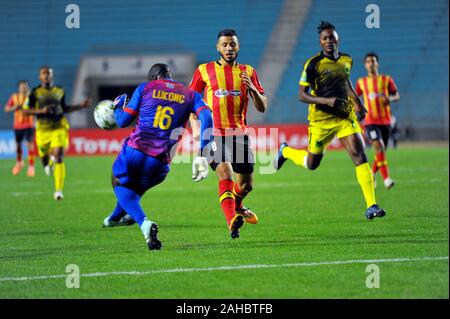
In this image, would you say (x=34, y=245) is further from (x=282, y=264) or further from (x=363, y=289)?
(x=363, y=289)

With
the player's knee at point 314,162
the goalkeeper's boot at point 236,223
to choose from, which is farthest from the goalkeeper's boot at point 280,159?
the goalkeeper's boot at point 236,223

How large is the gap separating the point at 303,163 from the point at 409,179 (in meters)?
7.11

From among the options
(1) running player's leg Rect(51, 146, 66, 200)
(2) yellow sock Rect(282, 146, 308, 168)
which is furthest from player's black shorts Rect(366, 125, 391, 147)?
(1) running player's leg Rect(51, 146, 66, 200)

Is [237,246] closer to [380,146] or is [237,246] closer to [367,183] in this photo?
[367,183]

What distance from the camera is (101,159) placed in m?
29.3

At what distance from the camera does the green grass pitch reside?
6.52 meters

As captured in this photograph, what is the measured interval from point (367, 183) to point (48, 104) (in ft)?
25.2

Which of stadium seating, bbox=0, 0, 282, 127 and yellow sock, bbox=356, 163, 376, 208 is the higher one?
stadium seating, bbox=0, 0, 282, 127

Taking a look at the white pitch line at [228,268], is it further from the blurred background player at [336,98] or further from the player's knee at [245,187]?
the player's knee at [245,187]

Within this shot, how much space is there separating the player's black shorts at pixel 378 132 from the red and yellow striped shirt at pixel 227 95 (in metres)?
6.50

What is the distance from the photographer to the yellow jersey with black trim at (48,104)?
15.7 metres

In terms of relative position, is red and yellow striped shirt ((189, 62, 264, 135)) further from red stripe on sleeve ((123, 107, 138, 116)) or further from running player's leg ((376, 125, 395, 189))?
running player's leg ((376, 125, 395, 189))

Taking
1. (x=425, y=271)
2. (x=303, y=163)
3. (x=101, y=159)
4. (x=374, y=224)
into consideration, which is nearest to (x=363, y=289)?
(x=425, y=271)

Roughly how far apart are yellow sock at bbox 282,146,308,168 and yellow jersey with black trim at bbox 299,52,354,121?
38.0 inches
